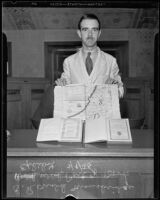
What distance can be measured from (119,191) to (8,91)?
50cm

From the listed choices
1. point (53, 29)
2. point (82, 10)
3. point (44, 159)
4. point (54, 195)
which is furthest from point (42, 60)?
point (54, 195)

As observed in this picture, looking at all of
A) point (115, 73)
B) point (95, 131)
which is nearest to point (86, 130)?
point (95, 131)

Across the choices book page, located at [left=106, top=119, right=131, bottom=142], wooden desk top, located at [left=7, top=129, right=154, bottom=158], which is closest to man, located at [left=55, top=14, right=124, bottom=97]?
book page, located at [left=106, top=119, right=131, bottom=142]

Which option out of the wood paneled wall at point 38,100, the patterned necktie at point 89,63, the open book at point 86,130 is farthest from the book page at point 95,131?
the patterned necktie at point 89,63

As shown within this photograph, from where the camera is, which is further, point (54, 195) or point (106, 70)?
point (106, 70)

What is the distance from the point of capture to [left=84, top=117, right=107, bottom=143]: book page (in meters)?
1.25

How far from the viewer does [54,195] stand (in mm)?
1255

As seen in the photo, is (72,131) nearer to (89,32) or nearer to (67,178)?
(67,178)

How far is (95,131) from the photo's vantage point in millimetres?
1265

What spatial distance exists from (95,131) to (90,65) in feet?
0.91

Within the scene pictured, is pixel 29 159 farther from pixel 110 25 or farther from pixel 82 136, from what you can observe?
pixel 110 25

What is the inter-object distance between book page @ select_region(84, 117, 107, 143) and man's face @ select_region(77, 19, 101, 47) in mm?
284

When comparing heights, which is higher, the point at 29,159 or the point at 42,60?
the point at 42,60

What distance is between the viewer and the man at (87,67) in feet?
4.37
